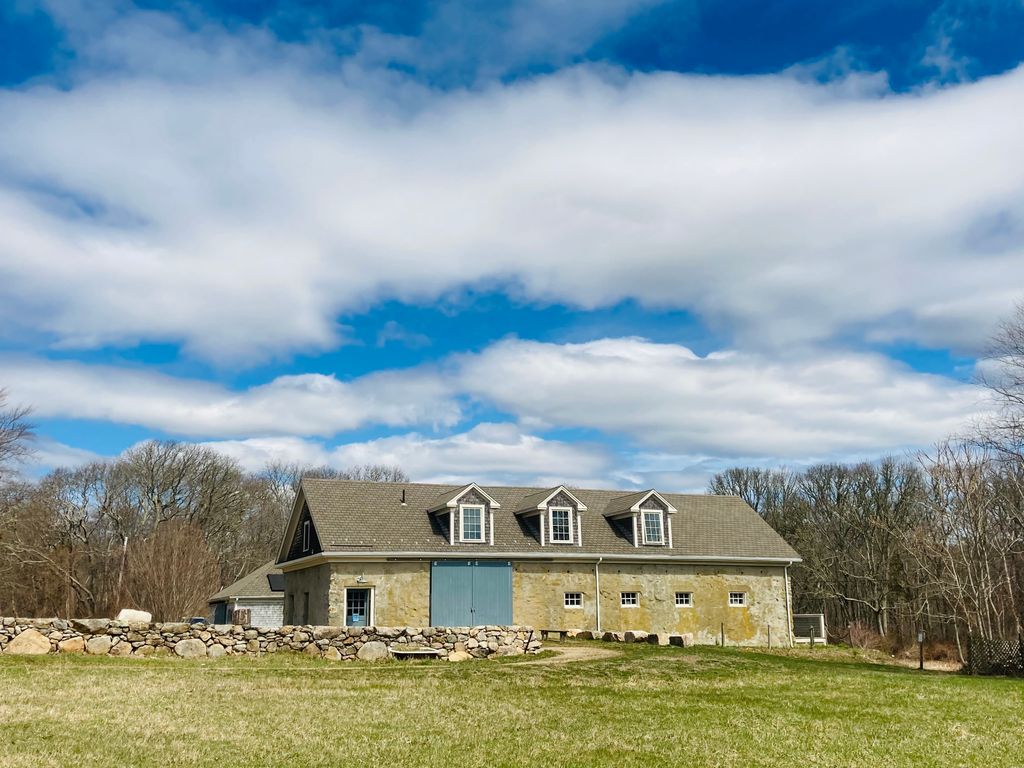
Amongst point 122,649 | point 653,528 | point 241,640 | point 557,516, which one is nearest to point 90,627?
point 122,649

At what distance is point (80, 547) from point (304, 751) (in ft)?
162

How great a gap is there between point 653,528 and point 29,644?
848 inches

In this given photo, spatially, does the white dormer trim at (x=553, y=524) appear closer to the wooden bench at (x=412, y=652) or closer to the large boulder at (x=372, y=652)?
the wooden bench at (x=412, y=652)

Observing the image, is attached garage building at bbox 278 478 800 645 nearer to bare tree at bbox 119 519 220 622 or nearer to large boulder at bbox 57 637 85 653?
bare tree at bbox 119 519 220 622

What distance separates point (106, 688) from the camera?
1511 centimetres

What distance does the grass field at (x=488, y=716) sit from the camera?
402 inches

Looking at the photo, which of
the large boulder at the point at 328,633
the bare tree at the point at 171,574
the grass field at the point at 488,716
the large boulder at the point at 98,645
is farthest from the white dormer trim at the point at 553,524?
the bare tree at the point at 171,574

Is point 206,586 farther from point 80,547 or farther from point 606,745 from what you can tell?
point 606,745

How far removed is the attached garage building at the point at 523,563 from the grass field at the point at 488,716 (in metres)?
9.50

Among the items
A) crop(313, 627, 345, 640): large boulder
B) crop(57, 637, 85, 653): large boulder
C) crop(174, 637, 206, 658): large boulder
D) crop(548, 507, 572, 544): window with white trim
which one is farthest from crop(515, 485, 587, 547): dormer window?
crop(57, 637, 85, 653): large boulder

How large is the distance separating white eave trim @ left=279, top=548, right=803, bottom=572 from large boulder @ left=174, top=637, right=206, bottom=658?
7.53 m

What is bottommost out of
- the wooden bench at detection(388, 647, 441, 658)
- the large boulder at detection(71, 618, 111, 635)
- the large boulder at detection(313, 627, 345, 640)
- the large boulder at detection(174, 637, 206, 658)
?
the wooden bench at detection(388, 647, 441, 658)

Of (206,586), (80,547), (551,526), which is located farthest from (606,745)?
(80,547)

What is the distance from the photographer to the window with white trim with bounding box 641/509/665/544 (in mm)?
33688
